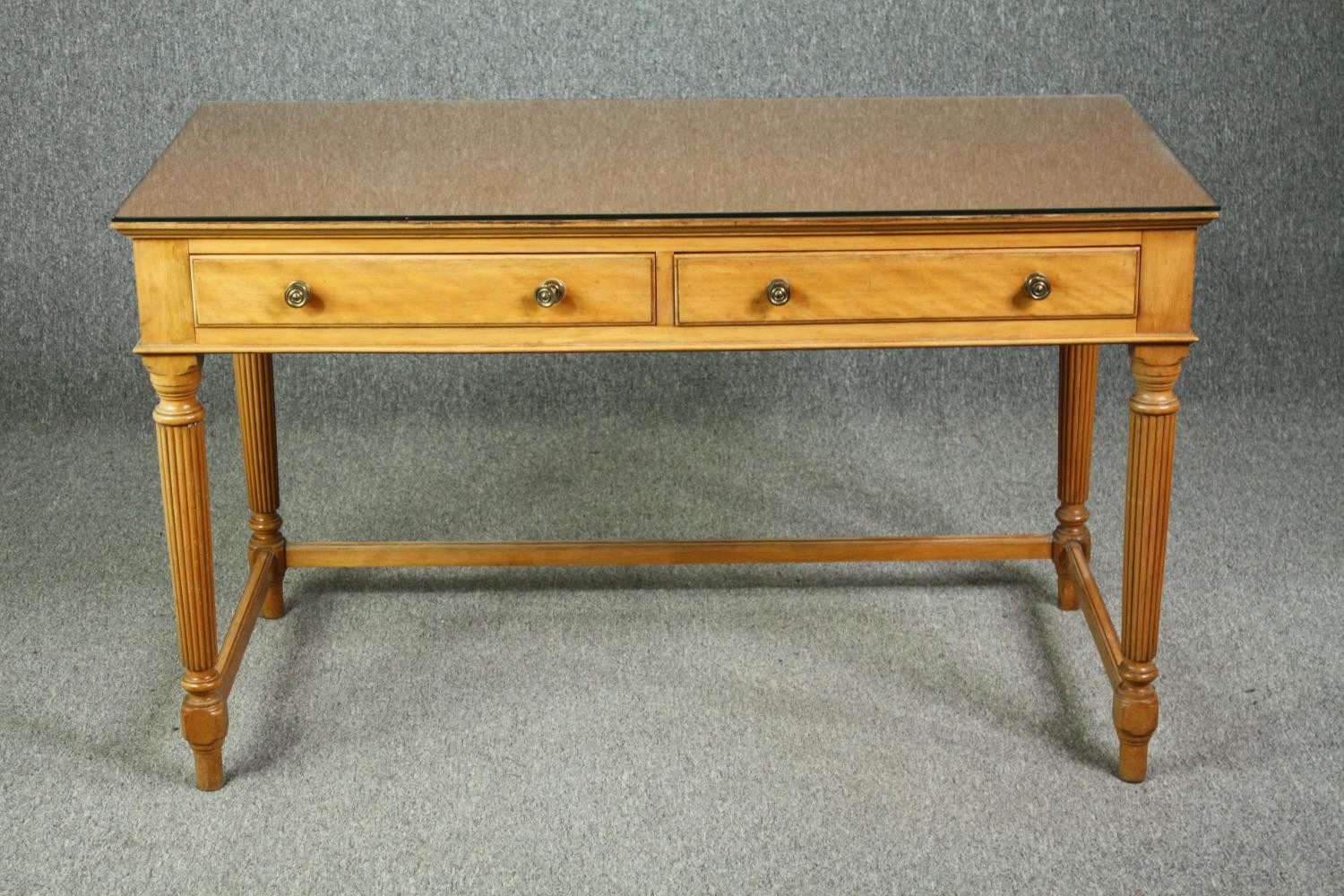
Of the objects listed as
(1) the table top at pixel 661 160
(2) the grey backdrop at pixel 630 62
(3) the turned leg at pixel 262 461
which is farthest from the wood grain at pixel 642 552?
(2) the grey backdrop at pixel 630 62

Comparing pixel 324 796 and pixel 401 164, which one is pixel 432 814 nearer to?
pixel 324 796

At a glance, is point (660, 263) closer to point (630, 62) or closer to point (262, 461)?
point (262, 461)

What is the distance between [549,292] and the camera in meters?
2.24

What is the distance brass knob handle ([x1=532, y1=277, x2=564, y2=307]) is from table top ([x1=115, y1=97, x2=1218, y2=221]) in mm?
91

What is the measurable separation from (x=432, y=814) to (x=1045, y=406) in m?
1.99

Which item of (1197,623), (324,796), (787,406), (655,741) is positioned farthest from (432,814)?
(787,406)

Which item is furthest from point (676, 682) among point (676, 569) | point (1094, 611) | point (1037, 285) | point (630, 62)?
point (630, 62)

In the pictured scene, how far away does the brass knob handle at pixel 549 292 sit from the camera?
2.23m

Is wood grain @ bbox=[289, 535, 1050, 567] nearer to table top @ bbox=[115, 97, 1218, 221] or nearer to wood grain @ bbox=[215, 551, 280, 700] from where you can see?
wood grain @ bbox=[215, 551, 280, 700]

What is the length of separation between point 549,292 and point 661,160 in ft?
Result: 0.97

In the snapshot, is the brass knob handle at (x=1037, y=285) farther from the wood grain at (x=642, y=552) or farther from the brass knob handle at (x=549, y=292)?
the wood grain at (x=642, y=552)

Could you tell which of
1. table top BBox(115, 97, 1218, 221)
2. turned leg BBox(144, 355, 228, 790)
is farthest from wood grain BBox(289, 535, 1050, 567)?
table top BBox(115, 97, 1218, 221)

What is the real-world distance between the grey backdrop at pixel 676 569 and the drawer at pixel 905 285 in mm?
677

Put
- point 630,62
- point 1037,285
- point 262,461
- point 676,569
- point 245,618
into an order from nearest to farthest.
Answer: point 1037,285, point 245,618, point 262,461, point 676,569, point 630,62
